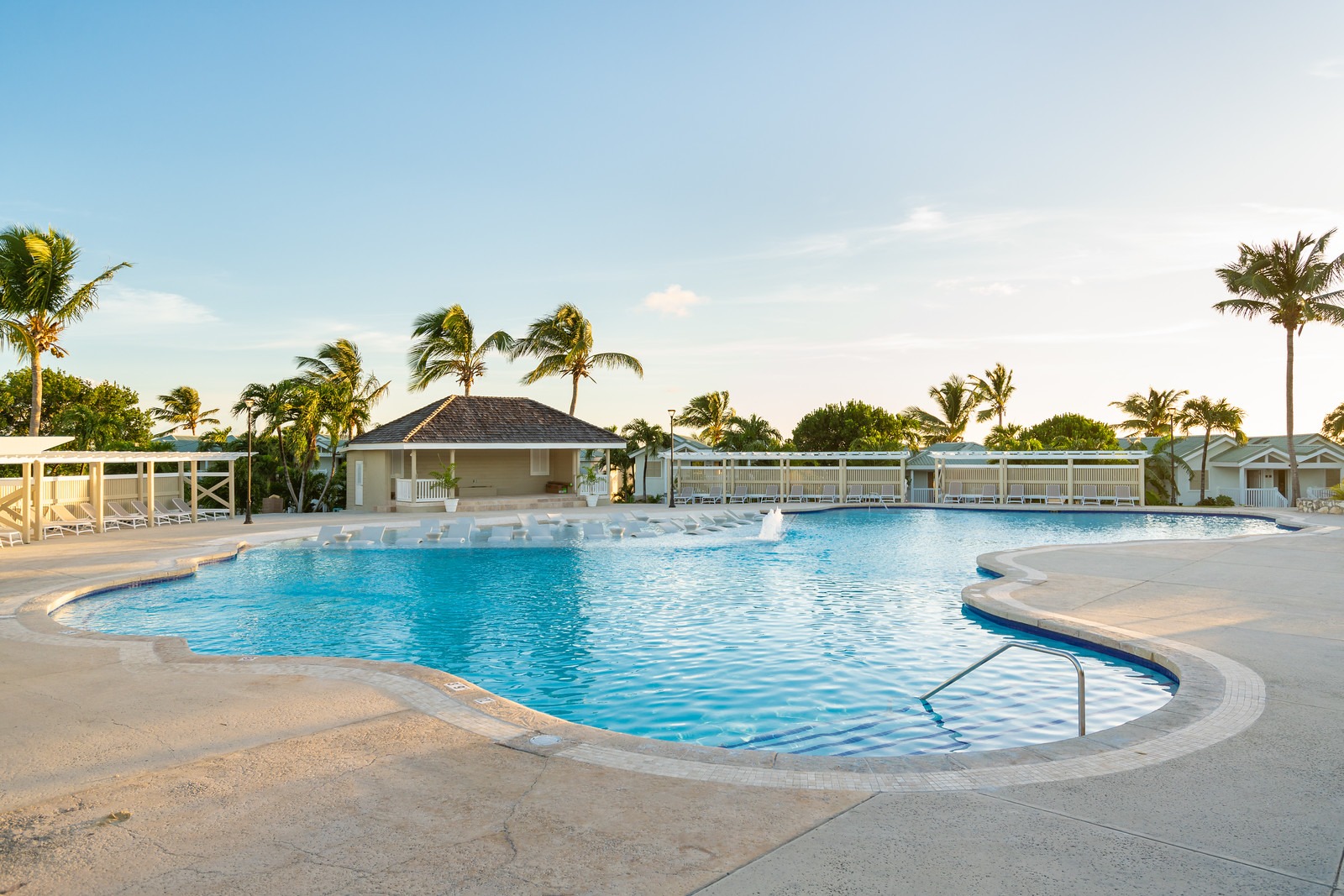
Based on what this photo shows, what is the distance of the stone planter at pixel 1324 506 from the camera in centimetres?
2317

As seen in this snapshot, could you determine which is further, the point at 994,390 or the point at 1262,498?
the point at 994,390

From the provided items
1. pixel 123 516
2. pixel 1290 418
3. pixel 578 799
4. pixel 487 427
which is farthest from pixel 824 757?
pixel 1290 418

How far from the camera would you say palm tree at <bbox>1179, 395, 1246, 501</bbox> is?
3428 cm

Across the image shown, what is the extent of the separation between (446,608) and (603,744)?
6.93 m

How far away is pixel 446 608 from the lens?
36.2 ft

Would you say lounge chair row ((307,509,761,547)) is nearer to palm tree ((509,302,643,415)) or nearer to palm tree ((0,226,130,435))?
palm tree ((0,226,130,435))

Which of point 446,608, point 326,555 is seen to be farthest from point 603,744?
point 326,555

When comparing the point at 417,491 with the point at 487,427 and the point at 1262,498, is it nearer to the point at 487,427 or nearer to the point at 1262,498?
the point at 487,427

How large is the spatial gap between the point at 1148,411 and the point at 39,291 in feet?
162

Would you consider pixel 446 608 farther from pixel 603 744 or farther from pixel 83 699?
pixel 603 744

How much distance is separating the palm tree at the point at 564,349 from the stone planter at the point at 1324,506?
25664 millimetres

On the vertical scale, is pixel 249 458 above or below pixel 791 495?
above

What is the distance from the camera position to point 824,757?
4.60 metres

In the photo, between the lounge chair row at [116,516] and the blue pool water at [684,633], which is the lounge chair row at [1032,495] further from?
the lounge chair row at [116,516]
